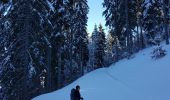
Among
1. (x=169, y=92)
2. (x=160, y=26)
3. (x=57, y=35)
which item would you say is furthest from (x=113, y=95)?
(x=160, y=26)

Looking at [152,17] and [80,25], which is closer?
[152,17]

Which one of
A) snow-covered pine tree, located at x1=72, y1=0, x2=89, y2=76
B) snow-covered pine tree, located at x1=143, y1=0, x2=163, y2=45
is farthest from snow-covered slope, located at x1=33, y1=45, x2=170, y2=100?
snow-covered pine tree, located at x1=72, y1=0, x2=89, y2=76

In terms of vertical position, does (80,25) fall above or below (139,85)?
above

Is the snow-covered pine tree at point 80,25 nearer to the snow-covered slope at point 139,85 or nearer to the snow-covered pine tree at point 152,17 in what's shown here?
the snow-covered pine tree at point 152,17

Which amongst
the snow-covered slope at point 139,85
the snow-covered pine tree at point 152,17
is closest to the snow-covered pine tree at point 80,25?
the snow-covered pine tree at point 152,17

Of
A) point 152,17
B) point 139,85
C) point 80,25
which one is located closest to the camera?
point 139,85

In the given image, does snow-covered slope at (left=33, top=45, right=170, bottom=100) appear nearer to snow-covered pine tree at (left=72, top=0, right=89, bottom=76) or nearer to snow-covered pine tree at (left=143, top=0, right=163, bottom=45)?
snow-covered pine tree at (left=143, top=0, right=163, bottom=45)

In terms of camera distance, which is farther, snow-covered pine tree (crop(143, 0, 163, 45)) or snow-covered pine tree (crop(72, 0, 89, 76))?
snow-covered pine tree (crop(72, 0, 89, 76))

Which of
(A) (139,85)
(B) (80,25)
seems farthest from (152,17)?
(A) (139,85)

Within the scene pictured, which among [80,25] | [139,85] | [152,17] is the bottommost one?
[139,85]

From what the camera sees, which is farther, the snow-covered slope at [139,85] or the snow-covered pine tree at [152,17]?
the snow-covered pine tree at [152,17]

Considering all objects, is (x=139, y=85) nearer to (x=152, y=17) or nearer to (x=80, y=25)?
(x=152, y=17)

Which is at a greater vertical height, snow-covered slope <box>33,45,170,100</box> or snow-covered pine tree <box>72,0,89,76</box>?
snow-covered pine tree <box>72,0,89,76</box>

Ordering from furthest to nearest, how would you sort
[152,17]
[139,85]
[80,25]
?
[80,25]
[152,17]
[139,85]
